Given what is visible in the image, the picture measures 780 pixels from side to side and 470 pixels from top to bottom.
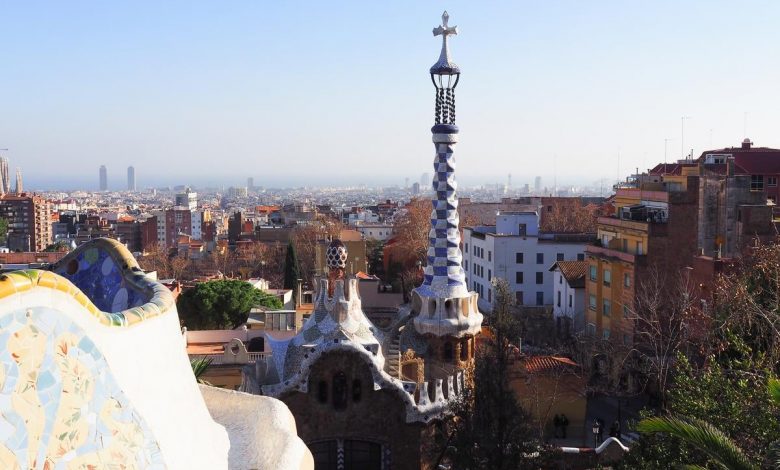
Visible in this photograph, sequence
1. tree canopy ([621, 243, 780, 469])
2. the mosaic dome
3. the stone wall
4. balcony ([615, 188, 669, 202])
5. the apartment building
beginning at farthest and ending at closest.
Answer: the apartment building → balcony ([615, 188, 669, 202]) → the mosaic dome → the stone wall → tree canopy ([621, 243, 780, 469])

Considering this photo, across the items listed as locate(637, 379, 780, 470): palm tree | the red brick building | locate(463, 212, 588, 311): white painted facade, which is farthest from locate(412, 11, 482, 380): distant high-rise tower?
the red brick building

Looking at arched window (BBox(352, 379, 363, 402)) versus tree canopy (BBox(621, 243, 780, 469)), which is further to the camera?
arched window (BBox(352, 379, 363, 402))

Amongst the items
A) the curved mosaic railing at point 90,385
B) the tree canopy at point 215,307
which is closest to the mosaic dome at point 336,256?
the curved mosaic railing at point 90,385

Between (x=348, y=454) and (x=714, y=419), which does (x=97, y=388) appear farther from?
(x=348, y=454)

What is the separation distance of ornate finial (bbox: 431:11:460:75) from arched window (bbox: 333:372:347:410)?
6.77m

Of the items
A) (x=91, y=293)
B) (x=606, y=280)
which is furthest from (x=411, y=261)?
(x=91, y=293)

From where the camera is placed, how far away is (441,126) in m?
16.9

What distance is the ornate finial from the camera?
17.1m

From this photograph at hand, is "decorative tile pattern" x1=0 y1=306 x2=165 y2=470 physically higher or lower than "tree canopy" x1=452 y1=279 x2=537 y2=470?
higher

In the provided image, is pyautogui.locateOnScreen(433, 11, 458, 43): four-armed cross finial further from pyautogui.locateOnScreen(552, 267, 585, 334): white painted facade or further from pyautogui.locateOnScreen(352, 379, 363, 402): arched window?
pyautogui.locateOnScreen(552, 267, 585, 334): white painted facade

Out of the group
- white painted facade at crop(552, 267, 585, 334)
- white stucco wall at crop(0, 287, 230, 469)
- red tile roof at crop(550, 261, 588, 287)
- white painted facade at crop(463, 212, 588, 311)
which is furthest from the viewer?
white painted facade at crop(463, 212, 588, 311)

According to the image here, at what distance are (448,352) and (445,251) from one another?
2.08 meters

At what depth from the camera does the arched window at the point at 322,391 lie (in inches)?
547

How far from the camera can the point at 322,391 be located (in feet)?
45.6
